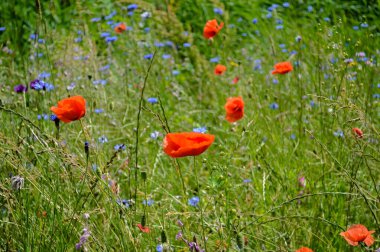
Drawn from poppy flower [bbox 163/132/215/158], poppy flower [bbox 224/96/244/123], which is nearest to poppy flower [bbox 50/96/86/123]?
poppy flower [bbox 163/132/215/158]

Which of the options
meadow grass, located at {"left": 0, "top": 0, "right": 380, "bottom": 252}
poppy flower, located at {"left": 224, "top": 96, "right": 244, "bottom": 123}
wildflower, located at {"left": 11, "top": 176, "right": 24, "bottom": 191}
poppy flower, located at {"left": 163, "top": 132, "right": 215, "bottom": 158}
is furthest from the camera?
poppy flower, located at {"left": 224, "top": 96, "right": 244, "bottom": 123}

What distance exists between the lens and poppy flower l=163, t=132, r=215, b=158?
1453mm

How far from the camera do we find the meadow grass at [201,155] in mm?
1757

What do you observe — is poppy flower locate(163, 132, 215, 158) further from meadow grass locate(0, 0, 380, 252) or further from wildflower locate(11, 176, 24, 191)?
wildflower locate(11, 176, 24, 191)

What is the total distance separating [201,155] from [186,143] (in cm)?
108

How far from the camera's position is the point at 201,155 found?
2.55 m

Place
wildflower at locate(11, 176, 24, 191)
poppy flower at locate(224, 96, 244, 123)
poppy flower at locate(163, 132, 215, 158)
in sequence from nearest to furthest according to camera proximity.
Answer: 1. poppy flower at locate(163, 132, 215, 158)
2. wildflower at locate(11, 176, 24, 191)
3. poppy flower at locate(224, 96, 244, 123)

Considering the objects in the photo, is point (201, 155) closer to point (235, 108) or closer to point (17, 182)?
point (235, 108)

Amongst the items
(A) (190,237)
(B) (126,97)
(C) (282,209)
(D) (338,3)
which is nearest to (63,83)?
(B) (126,97)

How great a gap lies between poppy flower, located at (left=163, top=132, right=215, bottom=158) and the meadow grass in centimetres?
11

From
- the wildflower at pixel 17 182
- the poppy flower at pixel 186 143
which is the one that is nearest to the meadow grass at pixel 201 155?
the wildflower at pixel 17 182

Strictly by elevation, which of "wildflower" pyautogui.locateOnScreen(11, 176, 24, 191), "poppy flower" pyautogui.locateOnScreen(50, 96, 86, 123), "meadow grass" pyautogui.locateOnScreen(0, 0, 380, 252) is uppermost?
"poppy flower" pyautogui.locateOnScreen(50, 96, 86, 123)

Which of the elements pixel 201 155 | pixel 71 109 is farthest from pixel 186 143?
pixel 201 155

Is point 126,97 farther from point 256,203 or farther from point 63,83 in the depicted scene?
point 256,203
